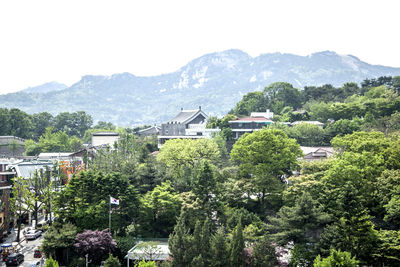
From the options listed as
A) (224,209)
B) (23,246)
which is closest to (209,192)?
(224,209)

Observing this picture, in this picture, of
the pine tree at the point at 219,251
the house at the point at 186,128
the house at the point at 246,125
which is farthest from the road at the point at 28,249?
the house at the point at 246,125

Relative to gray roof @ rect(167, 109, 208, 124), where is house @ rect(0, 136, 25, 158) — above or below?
below

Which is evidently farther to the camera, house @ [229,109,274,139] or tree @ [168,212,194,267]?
house @ [229,109,274,139]

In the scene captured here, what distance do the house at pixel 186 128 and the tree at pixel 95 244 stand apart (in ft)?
118

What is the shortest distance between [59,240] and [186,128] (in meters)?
48.6

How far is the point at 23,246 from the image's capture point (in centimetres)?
3344

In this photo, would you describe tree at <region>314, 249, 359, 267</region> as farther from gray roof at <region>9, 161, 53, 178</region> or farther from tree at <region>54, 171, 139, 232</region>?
gray roof at <region>9, 161, 53, 178</region>

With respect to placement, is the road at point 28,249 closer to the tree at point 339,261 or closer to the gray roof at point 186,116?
the tree at point 339,261

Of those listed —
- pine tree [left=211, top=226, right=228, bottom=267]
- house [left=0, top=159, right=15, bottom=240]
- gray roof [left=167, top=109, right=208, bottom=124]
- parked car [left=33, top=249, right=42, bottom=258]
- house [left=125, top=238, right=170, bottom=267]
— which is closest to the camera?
pine tree [left=211, top=226, right=228, bottom=267]

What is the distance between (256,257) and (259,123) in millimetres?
42588

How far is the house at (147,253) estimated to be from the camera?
95.6 feet

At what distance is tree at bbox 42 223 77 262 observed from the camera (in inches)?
1160

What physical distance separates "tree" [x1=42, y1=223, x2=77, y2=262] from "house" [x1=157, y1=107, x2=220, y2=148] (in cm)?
3586

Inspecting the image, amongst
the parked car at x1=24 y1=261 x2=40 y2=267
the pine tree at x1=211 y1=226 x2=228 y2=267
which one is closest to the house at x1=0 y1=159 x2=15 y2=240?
the parked car at x1=24 y1=261 x2=40 y2=267
